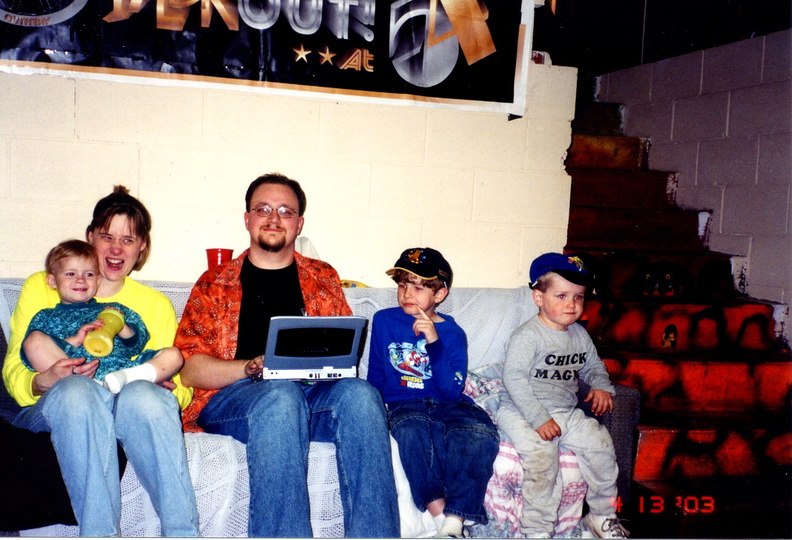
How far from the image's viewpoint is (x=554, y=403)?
203 cm

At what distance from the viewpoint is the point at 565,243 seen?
2.79 m

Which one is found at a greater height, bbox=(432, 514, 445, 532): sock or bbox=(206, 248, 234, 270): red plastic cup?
bbox=(206, 248, 234, 270): red plastic cup

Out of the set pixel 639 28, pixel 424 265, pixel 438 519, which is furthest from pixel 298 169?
pixel 639 28

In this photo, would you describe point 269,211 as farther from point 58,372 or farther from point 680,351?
point 680,351

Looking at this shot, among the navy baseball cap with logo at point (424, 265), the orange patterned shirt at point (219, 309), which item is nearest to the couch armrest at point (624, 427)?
the navy baseball cap with logo at point (424, 265)

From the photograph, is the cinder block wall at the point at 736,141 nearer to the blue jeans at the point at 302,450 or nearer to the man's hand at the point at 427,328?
the man's hand at the point at 427,328

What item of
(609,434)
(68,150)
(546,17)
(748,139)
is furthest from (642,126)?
(68,150)

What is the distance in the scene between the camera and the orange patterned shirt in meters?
1.89

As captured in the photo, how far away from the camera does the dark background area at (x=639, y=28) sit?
303 centimetres

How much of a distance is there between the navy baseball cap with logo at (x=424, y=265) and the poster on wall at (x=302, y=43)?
2.49 feet

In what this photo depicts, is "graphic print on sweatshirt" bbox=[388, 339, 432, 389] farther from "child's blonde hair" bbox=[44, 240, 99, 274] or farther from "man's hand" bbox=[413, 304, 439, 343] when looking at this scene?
"child's blonde hair" bbox=[44, 240, 99, 274]

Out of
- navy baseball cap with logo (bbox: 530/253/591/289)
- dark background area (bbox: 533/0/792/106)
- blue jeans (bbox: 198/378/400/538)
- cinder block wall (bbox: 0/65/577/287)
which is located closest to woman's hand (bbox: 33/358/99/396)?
blue jeans (bbox: 198/378/400/538)

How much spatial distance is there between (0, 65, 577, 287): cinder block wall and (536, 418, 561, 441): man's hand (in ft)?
3.02

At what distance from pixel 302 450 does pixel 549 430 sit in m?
0.81
